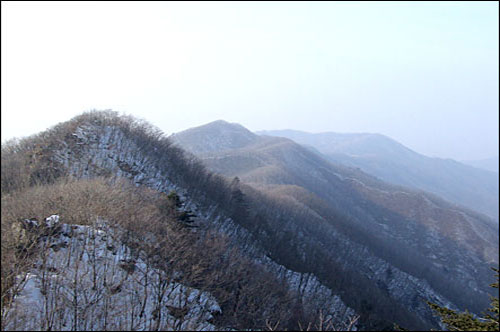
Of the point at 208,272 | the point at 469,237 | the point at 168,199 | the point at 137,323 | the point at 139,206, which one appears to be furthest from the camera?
the point at 469,237

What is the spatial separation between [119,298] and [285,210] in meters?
54.3

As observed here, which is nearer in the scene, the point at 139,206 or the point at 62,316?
the point at 62,316

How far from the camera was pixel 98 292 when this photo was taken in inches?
563

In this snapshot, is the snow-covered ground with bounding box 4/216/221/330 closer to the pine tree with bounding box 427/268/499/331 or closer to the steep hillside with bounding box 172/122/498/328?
the pine tree with bounding box 427/268/499/331

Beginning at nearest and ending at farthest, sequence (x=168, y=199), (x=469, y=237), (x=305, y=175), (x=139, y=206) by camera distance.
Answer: (x=139, y=206) < (x=168, y=199) < (x=469, y=237) < (x=305, y=175)

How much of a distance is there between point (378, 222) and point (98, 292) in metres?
119

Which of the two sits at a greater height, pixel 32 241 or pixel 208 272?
pixel 32 241

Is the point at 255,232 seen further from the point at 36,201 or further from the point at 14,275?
the point at 14,275

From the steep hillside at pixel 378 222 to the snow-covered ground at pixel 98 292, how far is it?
4796 centimetres

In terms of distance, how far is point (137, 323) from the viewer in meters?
14.2

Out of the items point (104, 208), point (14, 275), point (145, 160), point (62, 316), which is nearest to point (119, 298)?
point (62, 316)

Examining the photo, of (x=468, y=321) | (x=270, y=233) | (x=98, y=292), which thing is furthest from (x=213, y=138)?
(x=468, y=321)

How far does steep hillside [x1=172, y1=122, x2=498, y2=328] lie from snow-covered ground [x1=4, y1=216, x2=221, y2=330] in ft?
157

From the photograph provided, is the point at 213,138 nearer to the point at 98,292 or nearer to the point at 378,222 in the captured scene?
the point at 378,222
